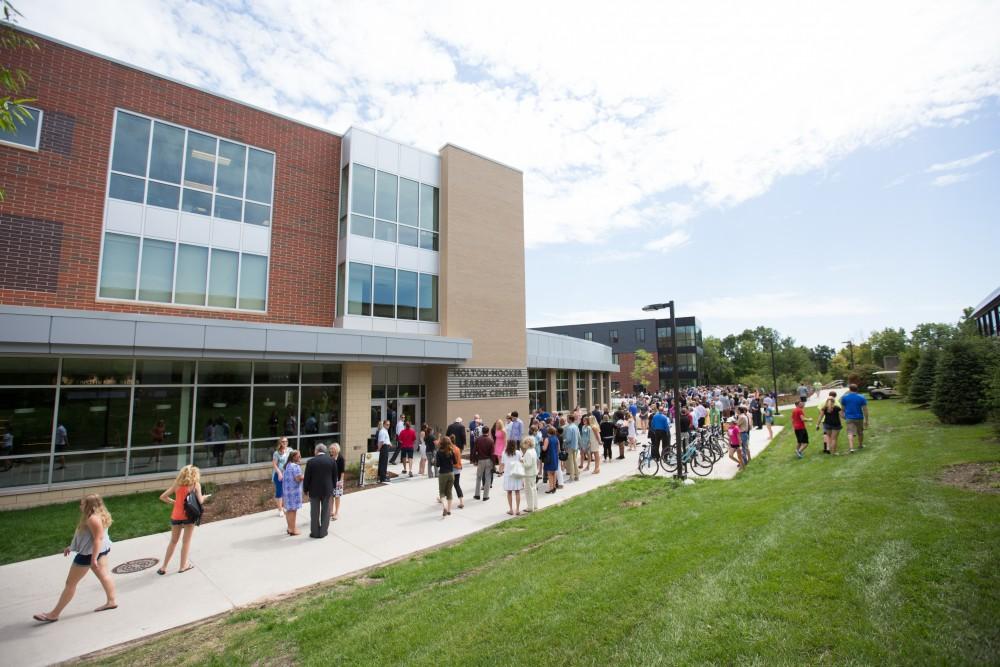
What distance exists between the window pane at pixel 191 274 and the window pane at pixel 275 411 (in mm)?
3477

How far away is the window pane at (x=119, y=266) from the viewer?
44.5 feet

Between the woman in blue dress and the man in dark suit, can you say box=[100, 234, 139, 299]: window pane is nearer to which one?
the man in dark suit

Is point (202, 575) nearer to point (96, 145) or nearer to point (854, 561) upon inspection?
point (854, 561)

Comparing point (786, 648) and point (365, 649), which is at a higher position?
point (786, 648)

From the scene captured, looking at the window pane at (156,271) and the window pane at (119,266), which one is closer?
the window pane at (119,266)

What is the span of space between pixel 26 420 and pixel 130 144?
8314 millimetres

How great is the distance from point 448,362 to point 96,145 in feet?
42.3

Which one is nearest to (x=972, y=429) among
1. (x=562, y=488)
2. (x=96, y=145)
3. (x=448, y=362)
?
(x=562, y=488)

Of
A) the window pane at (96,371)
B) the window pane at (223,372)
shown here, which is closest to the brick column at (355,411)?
the window pane at (223,372)

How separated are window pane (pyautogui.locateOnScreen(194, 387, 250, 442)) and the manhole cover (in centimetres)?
675

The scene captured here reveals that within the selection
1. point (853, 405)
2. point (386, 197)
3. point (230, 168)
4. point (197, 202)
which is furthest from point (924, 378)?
point (197, 202)

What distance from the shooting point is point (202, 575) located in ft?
24.8

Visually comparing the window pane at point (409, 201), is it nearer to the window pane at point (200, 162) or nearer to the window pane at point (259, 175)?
the window pane at point (259, 175)

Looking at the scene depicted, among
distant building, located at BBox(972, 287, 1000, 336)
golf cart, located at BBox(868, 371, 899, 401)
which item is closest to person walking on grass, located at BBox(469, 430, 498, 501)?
golf cart, located at BBox(868, 371, 899, 401)
